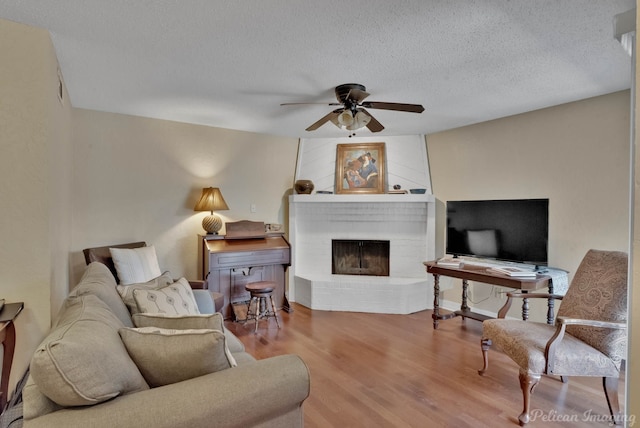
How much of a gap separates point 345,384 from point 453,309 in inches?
94.1

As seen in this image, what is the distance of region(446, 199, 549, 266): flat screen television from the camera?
131 inches

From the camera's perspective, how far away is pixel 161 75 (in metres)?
2.65

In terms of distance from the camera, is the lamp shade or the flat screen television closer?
the flat screen television

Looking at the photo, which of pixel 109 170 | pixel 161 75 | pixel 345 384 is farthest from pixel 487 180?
pixel 109 170

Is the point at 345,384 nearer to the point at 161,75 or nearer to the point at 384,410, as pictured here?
the point at 384,410

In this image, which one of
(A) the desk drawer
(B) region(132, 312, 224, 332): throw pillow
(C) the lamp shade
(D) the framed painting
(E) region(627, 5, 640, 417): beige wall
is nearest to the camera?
(E) region(627, 5, 640, 417): beige wall

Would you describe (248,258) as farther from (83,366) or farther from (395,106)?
(83,366)

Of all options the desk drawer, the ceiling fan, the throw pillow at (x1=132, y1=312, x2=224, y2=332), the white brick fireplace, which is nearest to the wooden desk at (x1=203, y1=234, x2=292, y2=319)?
the desk drawer

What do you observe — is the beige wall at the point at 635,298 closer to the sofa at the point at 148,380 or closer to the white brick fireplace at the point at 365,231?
the sofa at the point at 148,380

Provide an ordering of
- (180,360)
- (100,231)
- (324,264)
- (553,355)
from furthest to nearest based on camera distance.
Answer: (324,264)
(100,231)
(553,355)
(180,360)

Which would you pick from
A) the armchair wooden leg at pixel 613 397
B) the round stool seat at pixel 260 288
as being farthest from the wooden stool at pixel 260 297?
the armchair wooden leg at pixel 613 397

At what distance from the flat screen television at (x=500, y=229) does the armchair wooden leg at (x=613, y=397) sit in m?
1.38

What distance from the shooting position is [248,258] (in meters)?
4.05

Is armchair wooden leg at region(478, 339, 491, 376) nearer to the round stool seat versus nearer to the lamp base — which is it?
Result: the round stool seat
